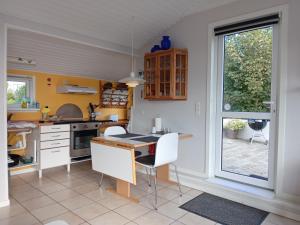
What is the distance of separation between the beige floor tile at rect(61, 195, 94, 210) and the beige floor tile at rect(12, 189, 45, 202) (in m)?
0.46

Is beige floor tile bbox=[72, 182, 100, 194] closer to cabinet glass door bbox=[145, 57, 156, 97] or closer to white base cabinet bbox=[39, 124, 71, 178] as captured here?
white base cabinet bbox=[39, 124, 71, 178]

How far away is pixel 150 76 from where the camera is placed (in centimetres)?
362

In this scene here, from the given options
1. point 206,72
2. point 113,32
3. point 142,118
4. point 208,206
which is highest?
point 113,32

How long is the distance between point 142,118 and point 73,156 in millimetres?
1433

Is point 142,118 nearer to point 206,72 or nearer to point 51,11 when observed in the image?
point 206,72

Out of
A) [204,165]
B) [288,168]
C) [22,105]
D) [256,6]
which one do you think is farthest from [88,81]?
[288,168]

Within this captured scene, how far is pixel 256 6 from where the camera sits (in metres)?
2.75

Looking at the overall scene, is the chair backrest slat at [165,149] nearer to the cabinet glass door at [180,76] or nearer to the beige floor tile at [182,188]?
the beige floor tile at [182,188]

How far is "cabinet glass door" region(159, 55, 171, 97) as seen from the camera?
3.36 meters

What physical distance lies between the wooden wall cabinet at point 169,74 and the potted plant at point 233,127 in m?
0.76

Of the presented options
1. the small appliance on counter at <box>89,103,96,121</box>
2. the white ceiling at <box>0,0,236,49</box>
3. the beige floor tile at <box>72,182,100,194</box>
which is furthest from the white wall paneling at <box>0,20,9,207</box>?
the small appliance on counter at <box>89,103,96,121</box>

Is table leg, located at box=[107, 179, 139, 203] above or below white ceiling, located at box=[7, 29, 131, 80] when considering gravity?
below

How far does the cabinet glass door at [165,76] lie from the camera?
3355 millimetres

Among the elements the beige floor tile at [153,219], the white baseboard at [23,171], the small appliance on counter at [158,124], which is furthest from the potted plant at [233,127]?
the white baseboard at [23,171]
